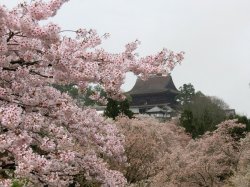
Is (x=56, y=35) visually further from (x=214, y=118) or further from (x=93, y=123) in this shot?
(x=214, y=118)

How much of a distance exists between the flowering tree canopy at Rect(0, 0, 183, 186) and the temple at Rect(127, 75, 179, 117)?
73.5 m

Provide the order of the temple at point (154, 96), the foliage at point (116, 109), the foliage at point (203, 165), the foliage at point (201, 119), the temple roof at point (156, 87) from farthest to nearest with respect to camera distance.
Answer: the temple roof at point (156, 87)
the temple at point (154, 96)
the foliage at point (201, 119)
the foliage at point (116, 109)
the foliage at point (203, 165)

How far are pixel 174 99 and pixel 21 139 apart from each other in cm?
8080

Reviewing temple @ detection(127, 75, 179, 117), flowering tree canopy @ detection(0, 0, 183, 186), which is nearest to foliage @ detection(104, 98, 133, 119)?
flowering tree canopy @ detection(0, 0, 183, 186)

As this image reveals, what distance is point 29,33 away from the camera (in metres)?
7.35

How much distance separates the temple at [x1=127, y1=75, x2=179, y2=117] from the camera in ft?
275

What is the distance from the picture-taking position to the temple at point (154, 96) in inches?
3300

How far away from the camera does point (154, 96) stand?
282 feet

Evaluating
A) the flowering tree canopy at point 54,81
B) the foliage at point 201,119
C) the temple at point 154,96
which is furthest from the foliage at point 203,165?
the temple at point 154,96

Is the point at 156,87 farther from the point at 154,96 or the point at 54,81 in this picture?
the point at 54,81

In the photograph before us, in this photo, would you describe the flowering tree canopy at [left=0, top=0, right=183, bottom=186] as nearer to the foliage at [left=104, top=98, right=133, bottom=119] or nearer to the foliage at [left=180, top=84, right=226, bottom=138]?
the foliage at [left=104, top=98, right=133, bottom=119]

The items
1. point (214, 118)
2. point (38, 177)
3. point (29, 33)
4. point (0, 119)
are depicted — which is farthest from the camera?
point (214, 118)

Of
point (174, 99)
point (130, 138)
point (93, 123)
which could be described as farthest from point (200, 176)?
point (174, 99)

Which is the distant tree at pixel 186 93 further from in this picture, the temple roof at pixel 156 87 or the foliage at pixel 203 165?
the foliage at pixel 203 165
